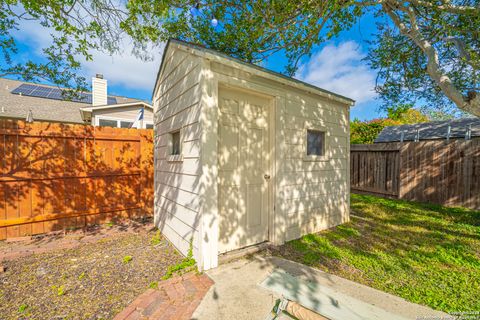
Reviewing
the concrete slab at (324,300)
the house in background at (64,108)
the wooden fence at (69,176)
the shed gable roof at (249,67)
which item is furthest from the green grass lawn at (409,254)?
the house in background at (64,108)

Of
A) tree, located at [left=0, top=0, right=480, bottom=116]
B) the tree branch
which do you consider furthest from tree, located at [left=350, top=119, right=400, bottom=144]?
the tree branch

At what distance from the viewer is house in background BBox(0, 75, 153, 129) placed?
10016mm

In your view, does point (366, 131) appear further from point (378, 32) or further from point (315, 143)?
point (315, 143)

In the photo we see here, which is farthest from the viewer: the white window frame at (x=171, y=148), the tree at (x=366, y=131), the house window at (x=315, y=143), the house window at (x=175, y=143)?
the tree at (x=366, y=131)

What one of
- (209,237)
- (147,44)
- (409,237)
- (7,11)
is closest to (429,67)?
(409,237)

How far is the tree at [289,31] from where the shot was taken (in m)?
4.41

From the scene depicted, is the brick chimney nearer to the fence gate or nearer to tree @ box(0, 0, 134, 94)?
tree @ box(0, 0, 134, 94)

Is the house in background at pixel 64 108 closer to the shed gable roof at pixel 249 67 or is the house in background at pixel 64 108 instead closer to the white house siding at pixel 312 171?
the shed gable roof at pixel 249 67

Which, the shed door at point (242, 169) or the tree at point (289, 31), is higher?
the tree at point (289, 31)

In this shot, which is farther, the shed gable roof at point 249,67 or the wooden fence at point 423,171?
the wooden fence at point 423,171

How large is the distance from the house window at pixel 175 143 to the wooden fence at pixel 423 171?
25.2 feet

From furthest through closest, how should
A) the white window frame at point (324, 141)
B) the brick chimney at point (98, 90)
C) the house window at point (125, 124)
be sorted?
the brick chimney at point (98, 90) < the house window at point (125, 124) < the white window frame at point (324, 141)

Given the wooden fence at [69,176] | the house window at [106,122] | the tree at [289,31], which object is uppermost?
the tree at [289,31]

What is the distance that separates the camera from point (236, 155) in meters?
3.39
